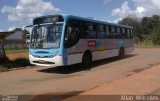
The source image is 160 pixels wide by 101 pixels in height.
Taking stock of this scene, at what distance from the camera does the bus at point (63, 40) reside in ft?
51.7

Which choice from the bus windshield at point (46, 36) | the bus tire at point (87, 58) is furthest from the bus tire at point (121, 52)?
the bus windshield at point (46, 36)

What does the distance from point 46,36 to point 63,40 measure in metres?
1.01

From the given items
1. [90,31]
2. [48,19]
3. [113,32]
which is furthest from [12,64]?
[113,32]

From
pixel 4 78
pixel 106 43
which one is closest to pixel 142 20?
pixel 106 43

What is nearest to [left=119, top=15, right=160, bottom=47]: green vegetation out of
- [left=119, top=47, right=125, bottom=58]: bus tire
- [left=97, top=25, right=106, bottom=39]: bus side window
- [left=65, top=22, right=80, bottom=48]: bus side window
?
[left=119, top=47, right=125, bottom=58]: bus tire

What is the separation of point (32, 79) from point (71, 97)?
15.7 feet

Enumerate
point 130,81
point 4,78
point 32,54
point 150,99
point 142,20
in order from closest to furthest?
point 150,99, point 130,81, point 4,78, point 32,54, point 142,20

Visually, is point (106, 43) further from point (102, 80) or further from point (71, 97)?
point (71, 97)

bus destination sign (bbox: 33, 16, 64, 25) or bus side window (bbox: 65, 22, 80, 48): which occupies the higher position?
bus destination sign (bbox: 33, 16, 64, 25)

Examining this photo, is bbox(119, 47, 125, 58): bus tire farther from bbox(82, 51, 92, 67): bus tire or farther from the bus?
bbox(82, 51, 92, 67): bus tire

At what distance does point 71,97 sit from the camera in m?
9.57

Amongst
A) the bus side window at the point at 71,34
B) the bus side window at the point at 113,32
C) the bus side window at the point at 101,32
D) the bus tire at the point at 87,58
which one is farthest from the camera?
the bus side window at the point at 113,32

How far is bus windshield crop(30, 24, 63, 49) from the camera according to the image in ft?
51.9

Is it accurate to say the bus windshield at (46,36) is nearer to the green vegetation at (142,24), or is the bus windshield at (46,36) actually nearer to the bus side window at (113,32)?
the bus side window at (113,32)
